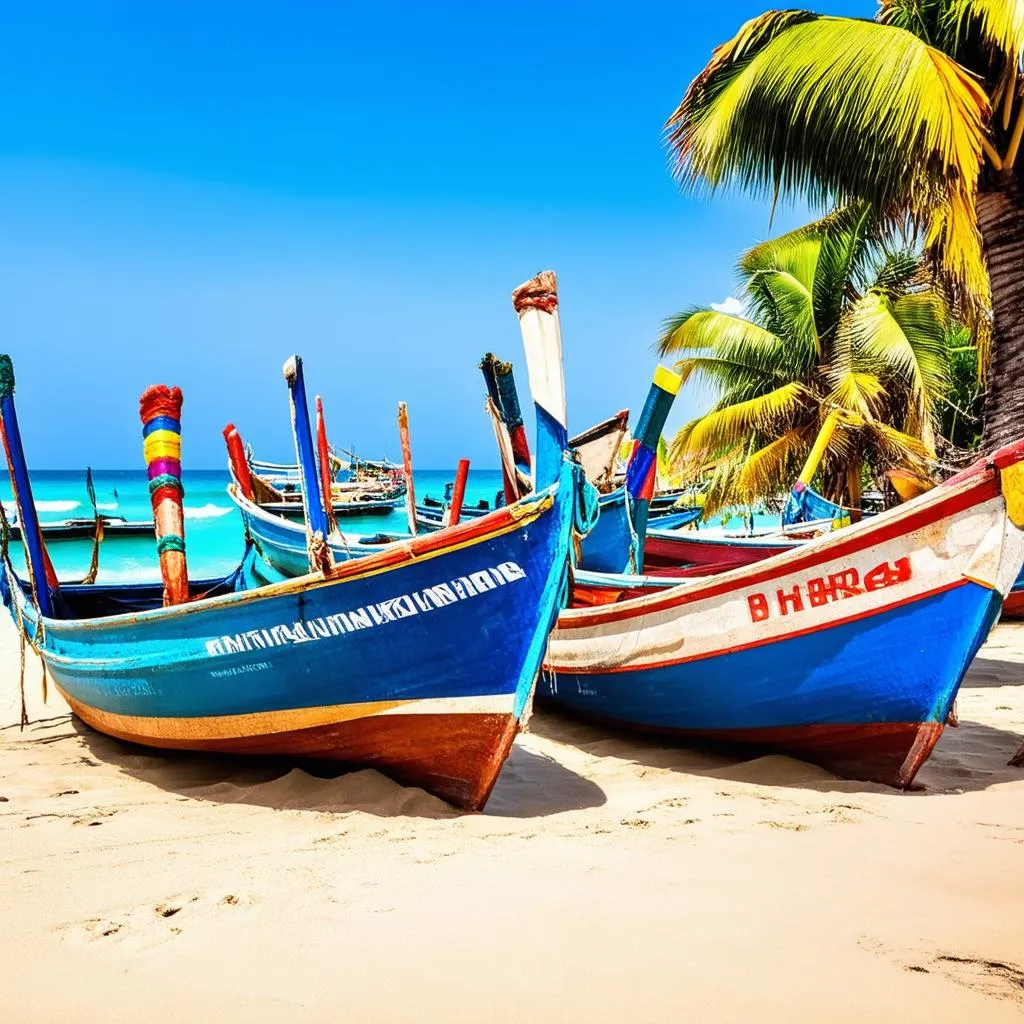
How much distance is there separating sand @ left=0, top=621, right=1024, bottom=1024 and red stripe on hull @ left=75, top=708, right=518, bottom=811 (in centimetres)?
11

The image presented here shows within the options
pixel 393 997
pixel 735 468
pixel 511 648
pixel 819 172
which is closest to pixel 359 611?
pixel 511 648

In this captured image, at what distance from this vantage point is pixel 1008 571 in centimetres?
413

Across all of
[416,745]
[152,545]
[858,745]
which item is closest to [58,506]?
[152,545]

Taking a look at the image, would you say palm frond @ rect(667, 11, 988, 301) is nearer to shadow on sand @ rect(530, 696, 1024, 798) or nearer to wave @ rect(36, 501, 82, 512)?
shadow on sand @ rect(530, 696, 1024, 798)

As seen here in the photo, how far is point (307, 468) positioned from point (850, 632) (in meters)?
3.12

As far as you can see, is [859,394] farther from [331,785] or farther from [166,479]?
[331,785]

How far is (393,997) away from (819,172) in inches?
364

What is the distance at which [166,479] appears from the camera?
564 centimetres

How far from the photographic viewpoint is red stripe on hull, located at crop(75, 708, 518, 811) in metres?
4.13

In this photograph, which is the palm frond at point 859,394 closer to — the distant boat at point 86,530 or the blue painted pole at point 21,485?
the blue painted pole at point 21,485

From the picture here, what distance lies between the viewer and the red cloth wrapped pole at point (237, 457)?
11391 mm

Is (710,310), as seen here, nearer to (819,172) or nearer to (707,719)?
(819,172)

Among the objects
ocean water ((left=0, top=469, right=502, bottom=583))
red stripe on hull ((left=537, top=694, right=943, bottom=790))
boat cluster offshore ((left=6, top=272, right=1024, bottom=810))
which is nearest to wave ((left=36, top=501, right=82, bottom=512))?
ocean water ((left=0, top=469, right=502, bottom=583))

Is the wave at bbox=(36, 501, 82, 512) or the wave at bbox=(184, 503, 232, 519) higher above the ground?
the wave at bbox=(36, 501, 82, 512)
